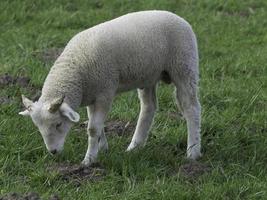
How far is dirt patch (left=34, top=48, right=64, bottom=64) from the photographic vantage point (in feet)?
30.3

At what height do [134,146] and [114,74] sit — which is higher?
[114,74]

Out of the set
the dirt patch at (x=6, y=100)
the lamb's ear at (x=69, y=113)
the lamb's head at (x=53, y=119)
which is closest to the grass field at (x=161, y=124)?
the dirt patch at (x=6, y=100)

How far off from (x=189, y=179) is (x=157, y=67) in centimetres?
108

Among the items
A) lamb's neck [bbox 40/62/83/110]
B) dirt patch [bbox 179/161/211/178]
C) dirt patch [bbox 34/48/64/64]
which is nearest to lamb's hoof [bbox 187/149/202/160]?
dirt patch [bbox 179/161/211/178]

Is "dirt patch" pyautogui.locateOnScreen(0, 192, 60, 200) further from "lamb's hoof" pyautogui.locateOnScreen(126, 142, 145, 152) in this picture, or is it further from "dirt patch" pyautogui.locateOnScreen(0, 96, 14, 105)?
"dirt patch" pyautogui.locateOnScreen(0, 96, 14, 105)

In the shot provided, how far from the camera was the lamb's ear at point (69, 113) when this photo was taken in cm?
583

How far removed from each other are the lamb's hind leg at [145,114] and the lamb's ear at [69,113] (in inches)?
40.9

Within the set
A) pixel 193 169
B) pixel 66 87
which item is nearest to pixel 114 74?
pixel 66 87

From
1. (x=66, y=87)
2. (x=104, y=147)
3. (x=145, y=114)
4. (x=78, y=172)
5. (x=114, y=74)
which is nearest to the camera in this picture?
(x=78, y=172)

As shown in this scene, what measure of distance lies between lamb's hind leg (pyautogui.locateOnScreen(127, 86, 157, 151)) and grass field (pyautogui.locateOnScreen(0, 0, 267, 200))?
17 centimetres

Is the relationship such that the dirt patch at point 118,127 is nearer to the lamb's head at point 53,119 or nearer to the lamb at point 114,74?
the lamb at point 114,74

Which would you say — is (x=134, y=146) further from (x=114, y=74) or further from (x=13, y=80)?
(x=13, y=80)

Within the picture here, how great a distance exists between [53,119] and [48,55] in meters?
3.74

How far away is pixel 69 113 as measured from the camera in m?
5.84
